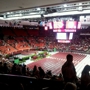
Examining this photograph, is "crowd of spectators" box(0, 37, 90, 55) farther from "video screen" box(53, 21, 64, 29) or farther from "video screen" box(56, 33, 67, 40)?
"video screen" box(53, 21, 64, 29)

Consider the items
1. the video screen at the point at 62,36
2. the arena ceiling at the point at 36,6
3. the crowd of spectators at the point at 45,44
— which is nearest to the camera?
the arena ceiling at the point at 36,6

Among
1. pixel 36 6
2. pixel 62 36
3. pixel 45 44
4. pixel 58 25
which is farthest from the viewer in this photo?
pixel 45 44

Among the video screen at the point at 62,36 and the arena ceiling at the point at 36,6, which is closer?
the arena ceiling at the point at 36,6

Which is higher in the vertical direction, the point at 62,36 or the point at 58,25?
the point at 58,25

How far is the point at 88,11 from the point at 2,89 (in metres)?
5.44

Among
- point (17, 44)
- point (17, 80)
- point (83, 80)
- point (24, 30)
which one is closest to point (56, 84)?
point (83, 80)

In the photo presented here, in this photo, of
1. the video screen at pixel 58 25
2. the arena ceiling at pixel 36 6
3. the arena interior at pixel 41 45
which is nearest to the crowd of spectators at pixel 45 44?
the arena interior at pixel 41 45

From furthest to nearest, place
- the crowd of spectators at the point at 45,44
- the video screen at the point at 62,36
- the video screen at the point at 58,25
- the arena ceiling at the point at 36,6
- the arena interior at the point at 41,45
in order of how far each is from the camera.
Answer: the crowd of spectators at the point at 45,44
the arena interior at the point at 41,45
the video screen at the point at 62,36
the video screen at the point at 58,25
the arena ceiling at the point at 36,6

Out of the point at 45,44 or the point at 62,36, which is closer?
the point at 62,36

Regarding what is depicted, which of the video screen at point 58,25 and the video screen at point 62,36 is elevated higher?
the video screen at point 58,25

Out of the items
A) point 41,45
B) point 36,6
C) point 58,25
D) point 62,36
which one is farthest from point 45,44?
point 36,6

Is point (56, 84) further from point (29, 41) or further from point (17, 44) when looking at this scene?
point (29, 41)

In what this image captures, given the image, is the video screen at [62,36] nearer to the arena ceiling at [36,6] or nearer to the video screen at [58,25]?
the video screen at [58,25]

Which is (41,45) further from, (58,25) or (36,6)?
(36,6)
